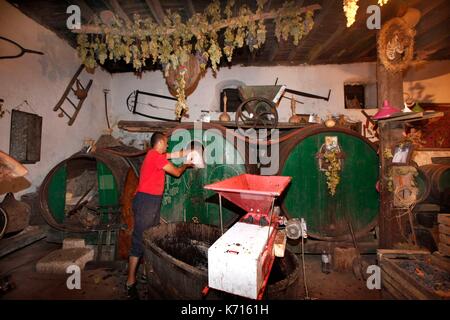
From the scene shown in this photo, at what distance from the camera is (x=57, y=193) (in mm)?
4766

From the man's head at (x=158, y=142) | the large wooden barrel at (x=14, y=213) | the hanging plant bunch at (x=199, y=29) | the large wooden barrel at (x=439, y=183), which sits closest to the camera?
the man's head at (x=158, y=142)

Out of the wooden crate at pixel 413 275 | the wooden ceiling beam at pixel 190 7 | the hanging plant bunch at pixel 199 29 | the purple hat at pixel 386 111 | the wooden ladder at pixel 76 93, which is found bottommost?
the wooden crate at pixel 413 275

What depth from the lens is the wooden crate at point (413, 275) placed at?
253 centimetres

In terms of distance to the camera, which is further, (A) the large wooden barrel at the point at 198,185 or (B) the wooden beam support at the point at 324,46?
(B) the wooden beam support at the point at 324,46

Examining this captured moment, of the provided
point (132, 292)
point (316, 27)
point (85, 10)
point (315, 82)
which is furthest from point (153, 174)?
point (315, 82)

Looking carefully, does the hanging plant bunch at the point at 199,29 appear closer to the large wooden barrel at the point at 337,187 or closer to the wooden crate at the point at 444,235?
the large wooden barrel at the point at 337,187

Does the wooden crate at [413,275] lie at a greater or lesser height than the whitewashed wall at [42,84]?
lesser

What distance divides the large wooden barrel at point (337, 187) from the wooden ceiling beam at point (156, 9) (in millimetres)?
3946

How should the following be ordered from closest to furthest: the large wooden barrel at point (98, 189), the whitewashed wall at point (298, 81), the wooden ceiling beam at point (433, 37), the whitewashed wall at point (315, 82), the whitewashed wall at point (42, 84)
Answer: the whitewashed wall at point (42, 84) → the large wooden barrel at point (98, 189) → the wooden ceiling beam at point (433, 37) → the whitewashed wall at point (315, 82) → the whitewashed wall at point (298, 81)

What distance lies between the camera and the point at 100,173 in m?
4.66

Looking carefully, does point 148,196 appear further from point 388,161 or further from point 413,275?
point 388,161

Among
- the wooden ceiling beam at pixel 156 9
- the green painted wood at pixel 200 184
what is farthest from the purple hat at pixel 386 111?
the wooden ceiling beam at pixel 156 9
